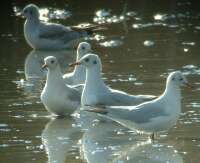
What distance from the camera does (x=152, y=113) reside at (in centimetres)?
1123

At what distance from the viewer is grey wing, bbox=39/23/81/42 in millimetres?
19719

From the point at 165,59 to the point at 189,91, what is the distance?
2996 mm

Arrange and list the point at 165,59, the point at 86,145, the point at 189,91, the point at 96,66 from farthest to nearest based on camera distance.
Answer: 1. the point at 165,59
2. the point at 189,91
3. the point at 96,66
4. the point at 86,145

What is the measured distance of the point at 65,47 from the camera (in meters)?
20.0

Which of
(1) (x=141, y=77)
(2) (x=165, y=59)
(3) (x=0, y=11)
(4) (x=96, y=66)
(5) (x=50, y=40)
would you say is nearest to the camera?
(4) (x=96, y=66)

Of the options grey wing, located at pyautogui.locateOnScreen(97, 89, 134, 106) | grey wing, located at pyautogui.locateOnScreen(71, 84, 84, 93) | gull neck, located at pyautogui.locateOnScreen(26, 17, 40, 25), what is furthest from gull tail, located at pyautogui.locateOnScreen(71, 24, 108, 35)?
grey wing, located at pyautogui.locateOnScreen(97, 89, 134, 106)

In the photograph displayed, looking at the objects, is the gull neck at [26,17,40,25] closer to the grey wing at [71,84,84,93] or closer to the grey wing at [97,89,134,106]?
the grey wing at [71,84,84,93]

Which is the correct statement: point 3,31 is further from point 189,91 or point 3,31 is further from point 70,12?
point 189,91

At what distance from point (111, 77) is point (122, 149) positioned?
15.1ft

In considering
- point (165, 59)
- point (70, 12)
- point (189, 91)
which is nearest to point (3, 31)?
point (70, 12)

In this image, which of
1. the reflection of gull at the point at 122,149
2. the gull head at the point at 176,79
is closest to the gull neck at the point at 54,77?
the reflection of gull at the point at 122,149

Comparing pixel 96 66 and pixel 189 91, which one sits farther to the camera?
pixel 189 91

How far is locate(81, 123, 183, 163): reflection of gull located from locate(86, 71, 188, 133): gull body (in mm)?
219

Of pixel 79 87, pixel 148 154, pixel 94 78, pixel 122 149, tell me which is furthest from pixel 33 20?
pixel 148 154
